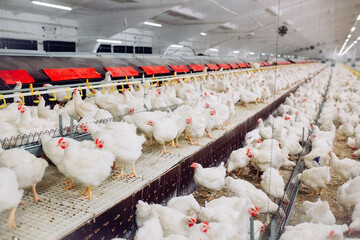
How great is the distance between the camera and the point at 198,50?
2462 centimetres

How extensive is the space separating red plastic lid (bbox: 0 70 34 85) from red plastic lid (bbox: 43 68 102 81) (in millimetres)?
488

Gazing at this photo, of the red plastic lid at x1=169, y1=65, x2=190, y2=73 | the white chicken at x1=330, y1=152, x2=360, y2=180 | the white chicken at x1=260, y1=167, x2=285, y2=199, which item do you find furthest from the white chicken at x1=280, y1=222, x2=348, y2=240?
the red plastic lid at x1=169, y1=65, x2=190, y2=73

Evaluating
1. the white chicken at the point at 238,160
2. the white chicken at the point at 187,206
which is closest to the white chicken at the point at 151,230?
the white chicken at the point at 187,206

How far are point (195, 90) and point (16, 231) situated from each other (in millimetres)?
5556

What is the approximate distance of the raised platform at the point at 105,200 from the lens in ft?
7.16

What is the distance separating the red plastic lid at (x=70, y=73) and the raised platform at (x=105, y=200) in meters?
3.30

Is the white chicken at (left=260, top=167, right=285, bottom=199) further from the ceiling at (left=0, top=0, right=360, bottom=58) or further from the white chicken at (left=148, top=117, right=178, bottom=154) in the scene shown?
the ceiling at (left=0, top=0, right=360, bottom=58)

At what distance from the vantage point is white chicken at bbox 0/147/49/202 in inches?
94.2

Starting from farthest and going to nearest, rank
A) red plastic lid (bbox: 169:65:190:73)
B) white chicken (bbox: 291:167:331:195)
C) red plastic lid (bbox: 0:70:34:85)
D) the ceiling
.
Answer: the ceiling → red plastic lid (bbox: 169:65:190:73) → red plastic lid (bbox: 0:70:34:85) → white chicken (bbox: 291:167:331:195)

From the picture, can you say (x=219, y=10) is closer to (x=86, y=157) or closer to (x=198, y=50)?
(x=198, y=50)

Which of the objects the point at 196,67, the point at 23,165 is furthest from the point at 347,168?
the point at 196,67

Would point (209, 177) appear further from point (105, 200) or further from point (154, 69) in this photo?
point (154, 69)

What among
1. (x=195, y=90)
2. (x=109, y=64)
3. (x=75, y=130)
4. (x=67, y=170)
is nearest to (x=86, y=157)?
(x=67, y=170)

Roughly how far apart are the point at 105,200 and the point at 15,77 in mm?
4069
